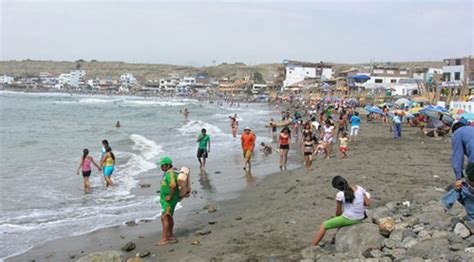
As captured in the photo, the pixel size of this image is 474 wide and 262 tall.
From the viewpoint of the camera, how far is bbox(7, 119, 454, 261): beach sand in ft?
22.1

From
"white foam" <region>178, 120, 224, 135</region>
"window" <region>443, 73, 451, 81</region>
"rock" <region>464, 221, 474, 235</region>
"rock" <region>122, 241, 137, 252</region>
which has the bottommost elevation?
"white foam" <region>178, 120, 224, 135</region>

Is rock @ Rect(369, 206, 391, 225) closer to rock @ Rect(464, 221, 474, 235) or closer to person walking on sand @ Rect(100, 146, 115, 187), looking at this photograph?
rock @ Rect(464, 221, 474, 235)

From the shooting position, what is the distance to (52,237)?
28.2 feet

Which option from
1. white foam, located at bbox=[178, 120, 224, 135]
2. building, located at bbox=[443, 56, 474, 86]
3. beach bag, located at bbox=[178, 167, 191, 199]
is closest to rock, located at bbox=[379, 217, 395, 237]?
beach bag, located at bbox=[178, 167, 191, 199]

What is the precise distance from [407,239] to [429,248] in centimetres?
45

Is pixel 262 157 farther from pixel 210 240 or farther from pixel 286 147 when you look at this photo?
pixel 210 240

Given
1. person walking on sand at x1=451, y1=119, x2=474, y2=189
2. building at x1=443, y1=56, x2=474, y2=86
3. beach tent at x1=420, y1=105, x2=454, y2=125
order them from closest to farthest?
person walking on sand at x1=451, y1=119, x2=474, y2=189 < beach tent at x1=420, y1=105, x2=454, y2=125 < building at x1=443, y1=56, x2=474, y2=86

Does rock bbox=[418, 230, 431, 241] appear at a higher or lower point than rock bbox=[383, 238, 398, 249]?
higher

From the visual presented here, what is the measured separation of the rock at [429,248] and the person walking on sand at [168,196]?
150 inches

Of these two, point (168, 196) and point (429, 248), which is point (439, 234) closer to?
point (429, 248)

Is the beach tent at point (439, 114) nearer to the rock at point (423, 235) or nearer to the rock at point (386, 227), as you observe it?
the rock at point (386, 227)

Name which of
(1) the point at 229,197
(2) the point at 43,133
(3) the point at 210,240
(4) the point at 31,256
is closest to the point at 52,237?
(4) the point at 31,256

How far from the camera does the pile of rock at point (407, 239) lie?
483 centimetres

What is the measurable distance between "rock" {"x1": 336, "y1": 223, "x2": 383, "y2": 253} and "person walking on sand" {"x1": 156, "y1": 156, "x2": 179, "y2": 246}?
2797mm
